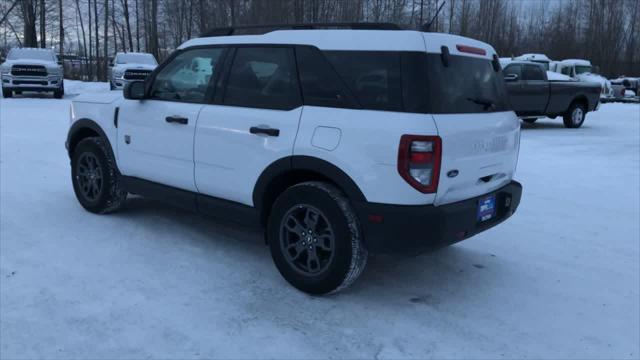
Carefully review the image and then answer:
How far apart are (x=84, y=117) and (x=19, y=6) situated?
4074 centimetres

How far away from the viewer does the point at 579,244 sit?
544cm

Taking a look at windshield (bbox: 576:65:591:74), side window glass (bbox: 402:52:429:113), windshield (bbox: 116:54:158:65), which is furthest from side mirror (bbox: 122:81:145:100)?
windshield (bbox: 576:65:591:74)

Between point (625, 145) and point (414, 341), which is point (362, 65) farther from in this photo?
point (625, 145)

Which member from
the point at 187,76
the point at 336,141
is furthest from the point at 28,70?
the point at 336,141

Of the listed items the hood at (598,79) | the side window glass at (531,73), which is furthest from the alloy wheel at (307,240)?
the hood at (598,79)

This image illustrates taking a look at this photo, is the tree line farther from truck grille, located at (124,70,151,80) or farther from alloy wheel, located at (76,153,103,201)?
alloy wheel, located at (76,153,103,201)

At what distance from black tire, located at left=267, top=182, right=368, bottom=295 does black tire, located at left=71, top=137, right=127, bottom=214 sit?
85.3 inches

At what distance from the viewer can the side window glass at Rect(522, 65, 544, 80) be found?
49.0 ft

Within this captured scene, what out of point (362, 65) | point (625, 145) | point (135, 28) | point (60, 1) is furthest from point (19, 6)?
point (362, 65)

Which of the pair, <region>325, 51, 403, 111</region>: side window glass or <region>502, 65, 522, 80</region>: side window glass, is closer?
<region>325, 51, 403, 111</region>: side window glass

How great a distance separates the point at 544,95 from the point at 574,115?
1.36 meters

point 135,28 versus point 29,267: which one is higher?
point 135,28

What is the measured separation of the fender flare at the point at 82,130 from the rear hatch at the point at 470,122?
329 centimetres

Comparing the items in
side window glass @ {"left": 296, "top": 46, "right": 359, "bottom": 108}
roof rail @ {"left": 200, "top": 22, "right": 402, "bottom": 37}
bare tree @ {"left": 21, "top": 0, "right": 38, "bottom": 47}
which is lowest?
side window glass @ {"left": 296, "top": 46, "right": 359, "bottom": 108}
